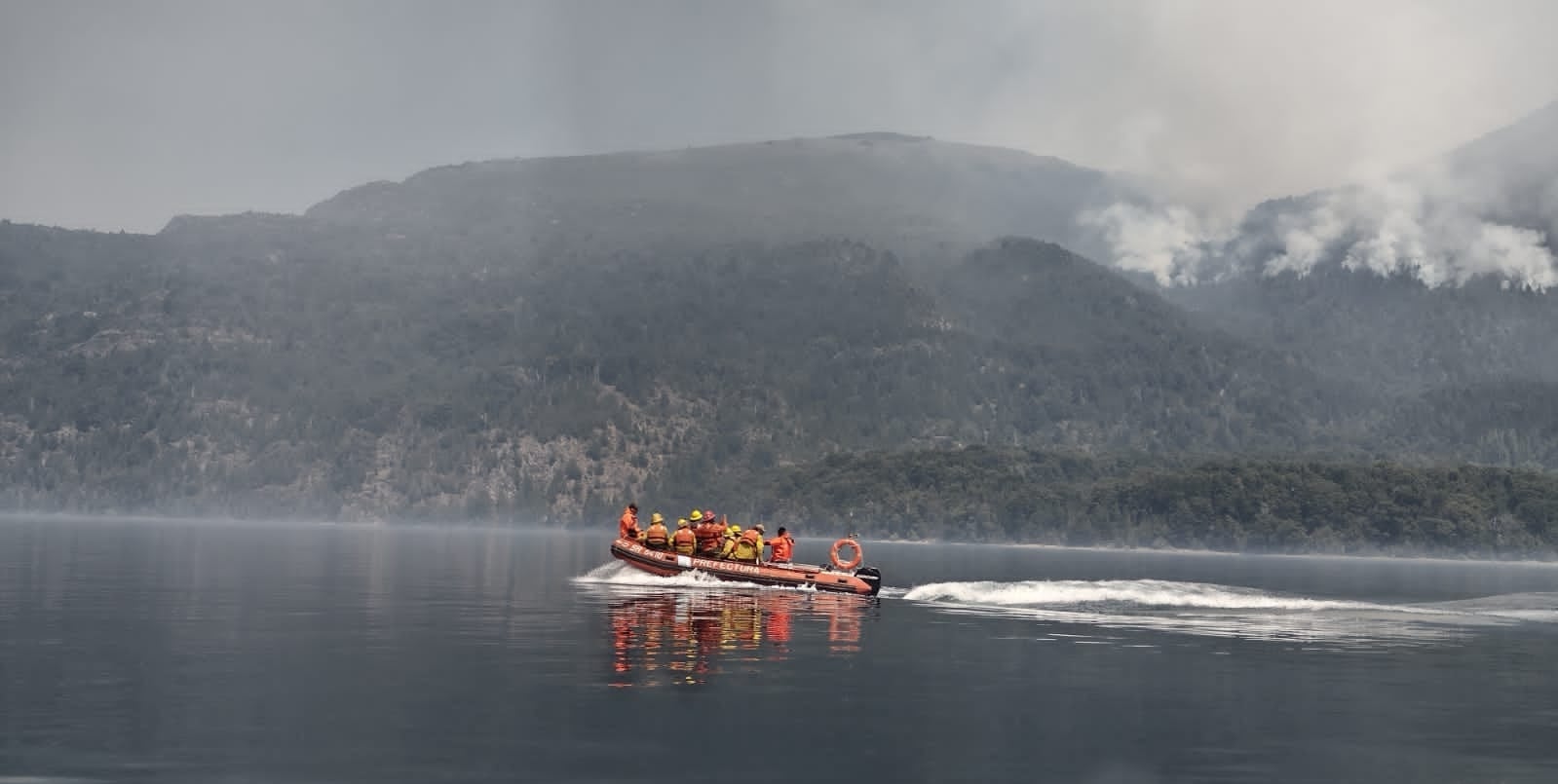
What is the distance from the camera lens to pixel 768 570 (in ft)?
356

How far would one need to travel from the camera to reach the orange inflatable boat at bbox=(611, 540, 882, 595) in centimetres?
10506

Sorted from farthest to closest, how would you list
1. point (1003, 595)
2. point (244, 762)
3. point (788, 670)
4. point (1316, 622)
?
point (1003, 595), point (1316, 622), point (788, 670), point (244, 762)

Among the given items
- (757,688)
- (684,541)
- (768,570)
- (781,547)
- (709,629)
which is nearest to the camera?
(757,688)

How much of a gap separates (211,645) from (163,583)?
147 ft

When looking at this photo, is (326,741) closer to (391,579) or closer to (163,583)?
(163,583)

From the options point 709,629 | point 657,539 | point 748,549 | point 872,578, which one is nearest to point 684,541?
point 657,539

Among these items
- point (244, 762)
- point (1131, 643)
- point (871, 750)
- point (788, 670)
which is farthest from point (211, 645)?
point (1131, 643)

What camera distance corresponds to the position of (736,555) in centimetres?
10994

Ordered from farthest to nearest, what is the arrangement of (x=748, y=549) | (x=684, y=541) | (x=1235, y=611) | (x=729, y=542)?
A: (x=684, y=541) → (x=729, y=542) → (x=748, y=549) → (x=1235, y=611)

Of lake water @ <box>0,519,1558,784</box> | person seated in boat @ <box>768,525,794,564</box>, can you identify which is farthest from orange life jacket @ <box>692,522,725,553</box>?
lake water @ <box>0,519,1558,784</box>

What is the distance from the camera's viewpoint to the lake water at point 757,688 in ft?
138

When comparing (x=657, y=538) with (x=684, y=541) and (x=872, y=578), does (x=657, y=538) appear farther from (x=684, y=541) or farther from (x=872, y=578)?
(x=872, y=578)

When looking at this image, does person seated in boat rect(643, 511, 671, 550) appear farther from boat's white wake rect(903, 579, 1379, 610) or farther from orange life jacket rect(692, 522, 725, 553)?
boat's white wake rect(903, 579, 1379, 610)

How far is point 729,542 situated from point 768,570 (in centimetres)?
404
